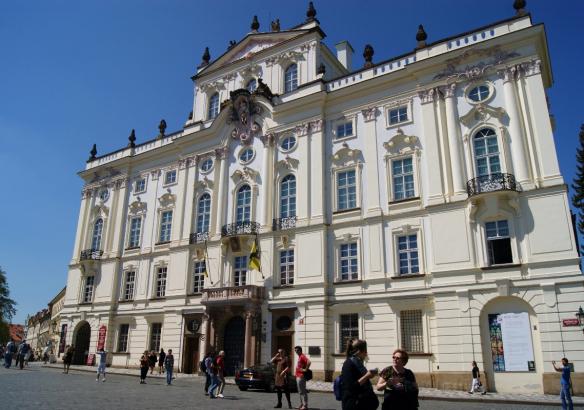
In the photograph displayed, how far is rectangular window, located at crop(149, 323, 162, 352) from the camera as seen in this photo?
35.9m

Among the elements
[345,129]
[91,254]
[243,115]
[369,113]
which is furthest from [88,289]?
[369,113]

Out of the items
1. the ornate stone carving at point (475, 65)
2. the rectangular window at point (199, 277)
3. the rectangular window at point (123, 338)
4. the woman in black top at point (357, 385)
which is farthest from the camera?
the rectangular window at point (123, 338)

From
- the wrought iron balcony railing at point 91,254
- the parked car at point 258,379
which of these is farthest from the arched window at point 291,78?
the wrought iron balcony railing at point 91,254

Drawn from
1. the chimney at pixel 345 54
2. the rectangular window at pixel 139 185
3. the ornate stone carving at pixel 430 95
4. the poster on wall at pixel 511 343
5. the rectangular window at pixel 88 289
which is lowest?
the poster on wall at pixel 511 343

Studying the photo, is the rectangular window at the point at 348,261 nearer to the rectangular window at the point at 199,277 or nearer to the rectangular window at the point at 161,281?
the rectangular window at the point at 199,277

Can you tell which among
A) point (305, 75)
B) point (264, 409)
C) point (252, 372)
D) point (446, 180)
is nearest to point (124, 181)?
point (305, 75)

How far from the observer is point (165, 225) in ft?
127

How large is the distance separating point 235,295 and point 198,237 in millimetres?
6898

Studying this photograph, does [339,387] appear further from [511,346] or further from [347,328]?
[347,328]

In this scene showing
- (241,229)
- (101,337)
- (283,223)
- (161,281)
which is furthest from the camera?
(101,337)

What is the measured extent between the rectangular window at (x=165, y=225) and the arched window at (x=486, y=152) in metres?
24.0

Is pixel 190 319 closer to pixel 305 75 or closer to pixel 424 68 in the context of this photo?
pixel 305 75

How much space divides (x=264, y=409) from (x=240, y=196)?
21208 mm

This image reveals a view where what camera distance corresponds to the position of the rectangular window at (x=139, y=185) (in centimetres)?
4153
